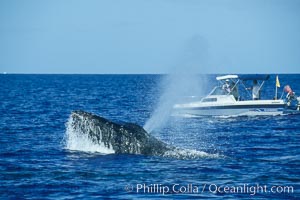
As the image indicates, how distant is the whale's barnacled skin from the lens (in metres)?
25.7

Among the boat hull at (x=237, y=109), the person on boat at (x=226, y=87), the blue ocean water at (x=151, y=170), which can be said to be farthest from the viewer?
the person on boat at (x=226, y=87)

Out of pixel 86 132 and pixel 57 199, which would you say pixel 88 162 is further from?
pixel 57 199

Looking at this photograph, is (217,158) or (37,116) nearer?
(217,158)

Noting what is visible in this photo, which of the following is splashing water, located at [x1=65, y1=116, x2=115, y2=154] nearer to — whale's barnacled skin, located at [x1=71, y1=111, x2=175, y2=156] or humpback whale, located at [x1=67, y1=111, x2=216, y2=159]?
humpback whale, located at [x1=67, y1=111, x2=216, y2=159]

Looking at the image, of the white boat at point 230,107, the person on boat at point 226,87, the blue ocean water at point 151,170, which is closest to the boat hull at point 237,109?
the white boat at point 230,107

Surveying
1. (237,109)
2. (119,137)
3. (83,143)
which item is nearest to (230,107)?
(237,109)

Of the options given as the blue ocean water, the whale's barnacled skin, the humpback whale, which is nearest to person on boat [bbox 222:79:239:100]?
the blue ocean water

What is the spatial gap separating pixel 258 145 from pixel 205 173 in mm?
10128

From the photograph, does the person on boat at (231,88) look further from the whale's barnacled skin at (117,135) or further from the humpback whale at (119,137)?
the whale's barnacled skin at (117,135)

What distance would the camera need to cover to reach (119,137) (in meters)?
26.0

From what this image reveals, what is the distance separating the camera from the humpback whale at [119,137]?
25.6 metres

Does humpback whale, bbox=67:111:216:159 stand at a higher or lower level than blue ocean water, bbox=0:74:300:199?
higher

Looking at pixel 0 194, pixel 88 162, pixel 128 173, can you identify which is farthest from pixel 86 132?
pixel 0 194

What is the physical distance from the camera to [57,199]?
17.9 metres
